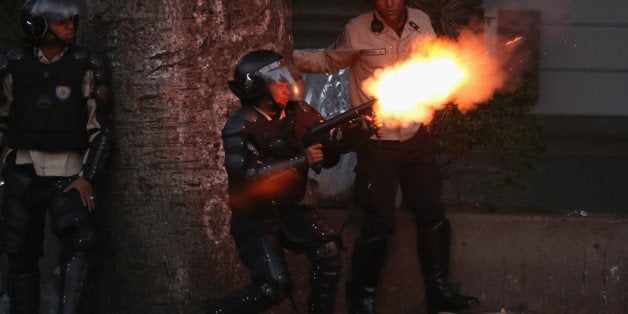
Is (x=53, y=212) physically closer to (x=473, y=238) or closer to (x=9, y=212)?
(x=9, y=212)

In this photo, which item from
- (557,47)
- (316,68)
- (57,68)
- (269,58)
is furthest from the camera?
(557,47)

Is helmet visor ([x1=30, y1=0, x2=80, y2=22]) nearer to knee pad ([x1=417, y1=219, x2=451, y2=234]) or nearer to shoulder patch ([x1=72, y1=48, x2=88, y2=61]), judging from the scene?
shoulder patch ([x1=72, y1=48, x2=88, y2=61])

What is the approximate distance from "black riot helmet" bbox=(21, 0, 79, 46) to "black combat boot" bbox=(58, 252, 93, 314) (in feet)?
4.26

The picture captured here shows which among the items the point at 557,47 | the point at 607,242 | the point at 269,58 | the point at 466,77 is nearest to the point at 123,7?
the point at 269,58

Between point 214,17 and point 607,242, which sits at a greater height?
point 214,17

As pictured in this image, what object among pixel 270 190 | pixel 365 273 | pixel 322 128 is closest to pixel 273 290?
pixel 270 190

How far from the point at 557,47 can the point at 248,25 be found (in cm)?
550

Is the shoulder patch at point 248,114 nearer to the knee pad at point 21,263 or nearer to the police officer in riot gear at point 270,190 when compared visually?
the police officer in riot gear at point 270,190

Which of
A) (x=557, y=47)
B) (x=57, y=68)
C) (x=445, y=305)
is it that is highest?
(x=557, y=47)

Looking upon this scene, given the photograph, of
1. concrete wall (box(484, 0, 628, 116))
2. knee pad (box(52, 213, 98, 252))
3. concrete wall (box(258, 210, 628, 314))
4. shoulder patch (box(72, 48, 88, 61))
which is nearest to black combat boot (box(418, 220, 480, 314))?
concrete wall (box(258, 210, 628, 314))

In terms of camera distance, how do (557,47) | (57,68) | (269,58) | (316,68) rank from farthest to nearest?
(557,47)
(316,68)
(57,68)
(269,58)

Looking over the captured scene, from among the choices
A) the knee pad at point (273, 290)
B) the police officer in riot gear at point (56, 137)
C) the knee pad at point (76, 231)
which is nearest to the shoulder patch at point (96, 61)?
the police officer in riot gear at point (56, 137)

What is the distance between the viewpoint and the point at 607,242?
816 cm

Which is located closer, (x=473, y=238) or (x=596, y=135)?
(x=473, y=238)
